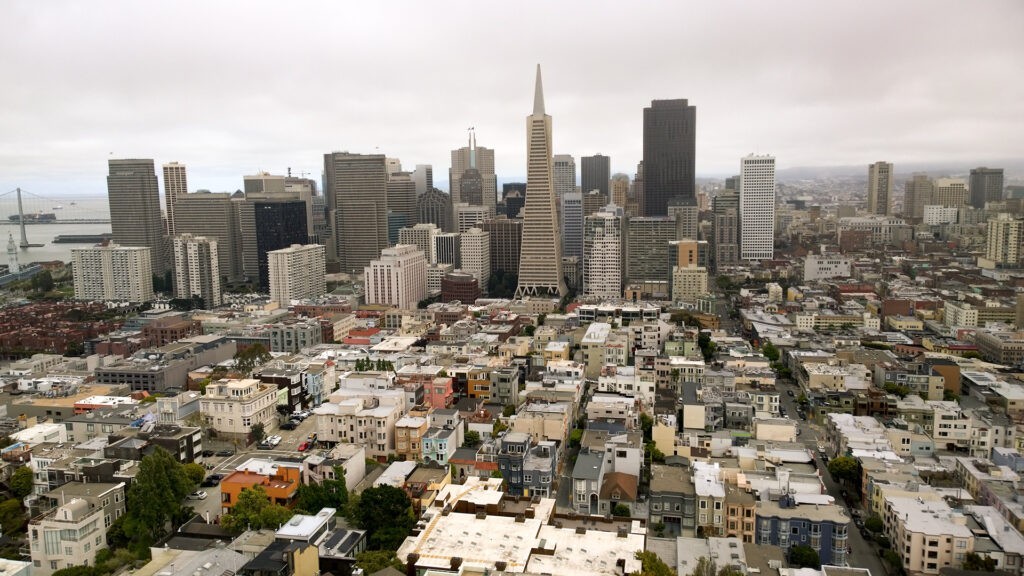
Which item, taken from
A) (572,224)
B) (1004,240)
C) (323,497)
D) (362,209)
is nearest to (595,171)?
(572,224)

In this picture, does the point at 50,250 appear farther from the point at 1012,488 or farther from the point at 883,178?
the point at 1012,488

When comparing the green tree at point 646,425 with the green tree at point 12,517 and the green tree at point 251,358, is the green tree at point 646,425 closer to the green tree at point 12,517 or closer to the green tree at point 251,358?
the green tree at point 251,358

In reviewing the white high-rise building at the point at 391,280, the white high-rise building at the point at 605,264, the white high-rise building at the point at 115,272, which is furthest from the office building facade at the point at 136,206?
the white high-rise building at the point at 605,264

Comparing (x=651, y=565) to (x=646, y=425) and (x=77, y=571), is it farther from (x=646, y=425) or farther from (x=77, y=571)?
(x=77, y=571)

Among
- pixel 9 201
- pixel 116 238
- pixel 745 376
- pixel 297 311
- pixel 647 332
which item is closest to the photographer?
pixel 745 376

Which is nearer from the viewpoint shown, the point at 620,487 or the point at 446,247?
the point at 620,487

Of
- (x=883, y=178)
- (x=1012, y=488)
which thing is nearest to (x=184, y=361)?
(x=1012, y=488)

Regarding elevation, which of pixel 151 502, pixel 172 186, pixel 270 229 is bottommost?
pixel 151 502

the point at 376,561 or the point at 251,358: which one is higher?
the point at 251,358
